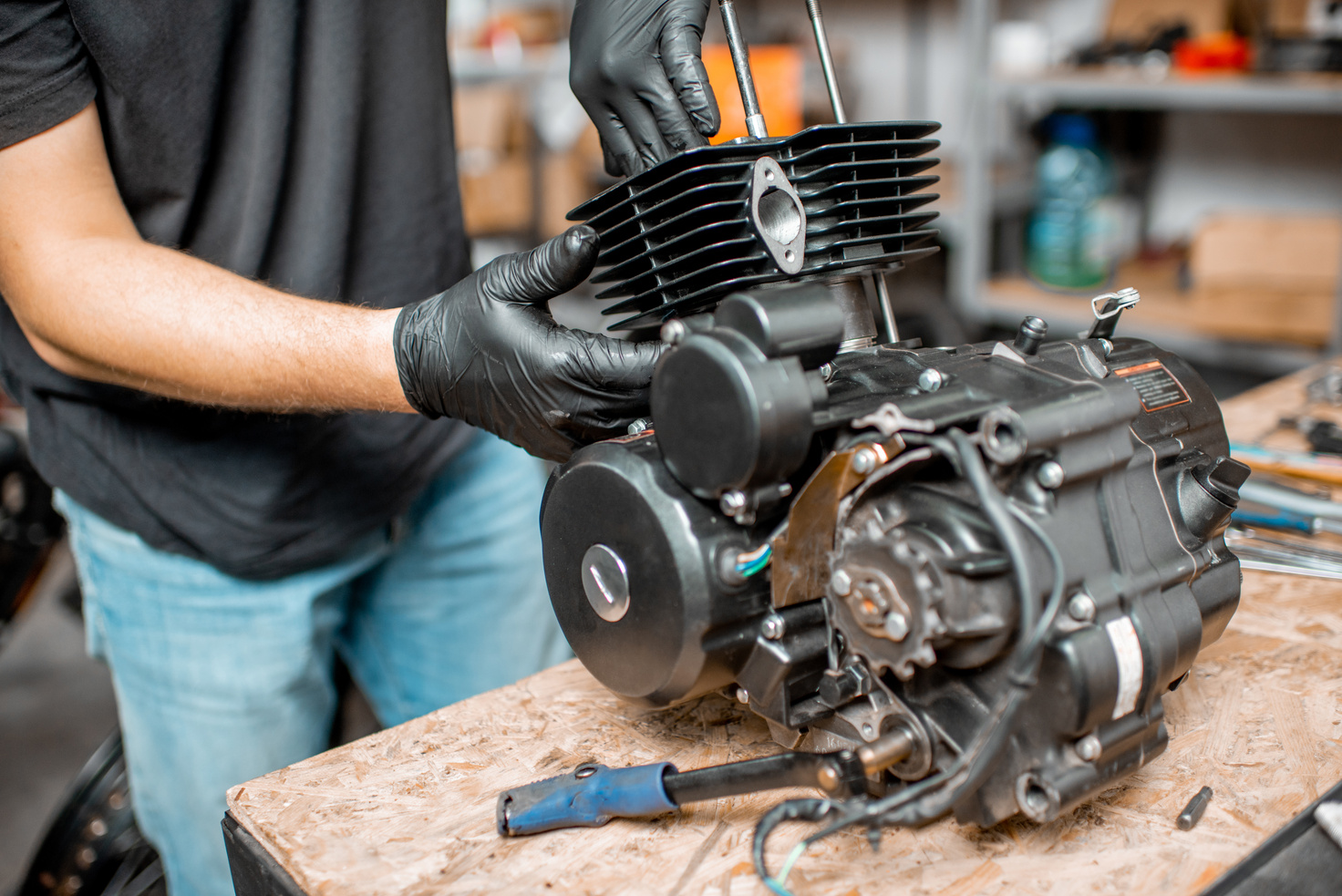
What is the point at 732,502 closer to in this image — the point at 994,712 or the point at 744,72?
the point at 994,712

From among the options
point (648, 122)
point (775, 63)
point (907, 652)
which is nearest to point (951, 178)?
point (775, 63)

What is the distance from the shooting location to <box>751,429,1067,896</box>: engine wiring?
0.60 meters

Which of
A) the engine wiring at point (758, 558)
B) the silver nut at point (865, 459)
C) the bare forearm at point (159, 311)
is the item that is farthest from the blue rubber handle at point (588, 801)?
the bare forearm at point (159, 311)

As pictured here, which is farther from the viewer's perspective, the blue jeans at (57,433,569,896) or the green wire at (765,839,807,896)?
the blue jeans at (57,433,569,896)

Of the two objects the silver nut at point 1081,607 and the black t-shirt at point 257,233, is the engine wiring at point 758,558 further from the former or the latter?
the black t-shirt at point 257,233

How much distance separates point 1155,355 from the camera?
87 centimetres

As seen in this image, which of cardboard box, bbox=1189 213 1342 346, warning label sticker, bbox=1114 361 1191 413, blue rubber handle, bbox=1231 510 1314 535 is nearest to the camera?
warning label sticker, bbox=1114 361 1191 413

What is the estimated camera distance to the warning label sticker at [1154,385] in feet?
2.70

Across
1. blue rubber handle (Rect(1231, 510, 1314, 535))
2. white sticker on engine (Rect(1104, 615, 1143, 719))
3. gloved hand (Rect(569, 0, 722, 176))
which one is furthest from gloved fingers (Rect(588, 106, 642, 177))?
blue rubber handle (Rect(1231, 510, 1314, 535))

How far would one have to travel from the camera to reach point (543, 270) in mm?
804

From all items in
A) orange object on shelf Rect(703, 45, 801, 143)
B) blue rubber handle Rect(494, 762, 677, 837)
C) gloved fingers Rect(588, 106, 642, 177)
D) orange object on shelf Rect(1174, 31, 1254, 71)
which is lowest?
blue rubber handle Rect(494, 762, 677, 837)

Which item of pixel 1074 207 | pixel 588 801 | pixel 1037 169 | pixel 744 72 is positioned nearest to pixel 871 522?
pixel 588 801

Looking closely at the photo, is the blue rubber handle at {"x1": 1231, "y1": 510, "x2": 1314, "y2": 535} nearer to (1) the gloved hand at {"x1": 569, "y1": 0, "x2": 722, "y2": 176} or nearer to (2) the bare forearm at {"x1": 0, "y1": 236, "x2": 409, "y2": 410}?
(1) the gloved hand at {"x1": 569, "y1": 0, "x2": 722, "y2": 176}

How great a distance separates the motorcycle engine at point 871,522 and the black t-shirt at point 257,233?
440mm
